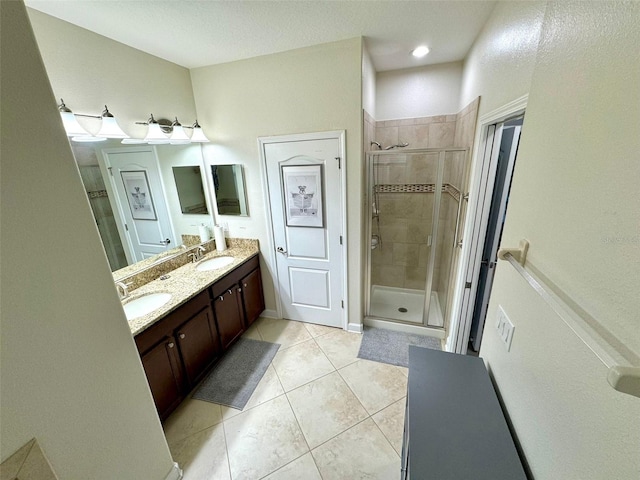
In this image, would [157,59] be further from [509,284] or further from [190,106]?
[509,284]

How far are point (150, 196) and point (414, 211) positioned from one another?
2.85 m

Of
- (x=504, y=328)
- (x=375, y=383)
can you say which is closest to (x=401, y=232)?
(x=375, y=383)

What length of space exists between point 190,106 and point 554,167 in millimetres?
2915

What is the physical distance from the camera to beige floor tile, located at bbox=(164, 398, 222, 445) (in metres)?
1.83

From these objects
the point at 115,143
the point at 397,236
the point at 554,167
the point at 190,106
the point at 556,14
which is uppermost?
the point at 190,106

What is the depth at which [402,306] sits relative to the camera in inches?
126

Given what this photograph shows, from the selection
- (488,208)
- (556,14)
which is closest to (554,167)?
(556,14)

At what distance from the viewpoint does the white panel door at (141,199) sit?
199cm

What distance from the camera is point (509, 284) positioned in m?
1.04

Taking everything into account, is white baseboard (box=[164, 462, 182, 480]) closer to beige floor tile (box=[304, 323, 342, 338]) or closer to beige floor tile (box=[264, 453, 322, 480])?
beige floor tile (box=[264, 453, 322, 480])

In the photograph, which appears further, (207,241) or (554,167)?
(207,241)

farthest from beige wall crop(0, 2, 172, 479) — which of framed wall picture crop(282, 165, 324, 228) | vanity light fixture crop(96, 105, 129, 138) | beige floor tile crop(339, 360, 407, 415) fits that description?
framed wall picture crop(282, 165, 324, 228)

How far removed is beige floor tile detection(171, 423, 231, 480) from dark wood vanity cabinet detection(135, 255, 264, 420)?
0.90ft

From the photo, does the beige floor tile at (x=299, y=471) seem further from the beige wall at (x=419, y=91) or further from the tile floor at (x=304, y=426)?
the beige wall at (x=419, y=91)
